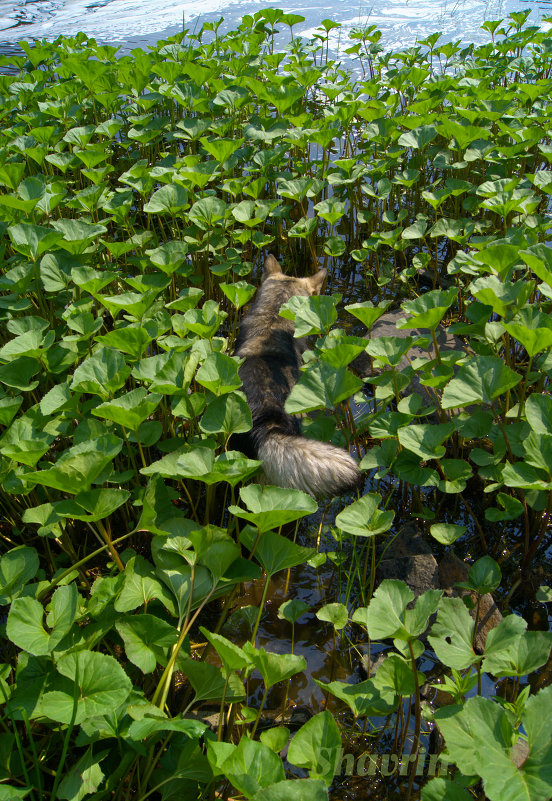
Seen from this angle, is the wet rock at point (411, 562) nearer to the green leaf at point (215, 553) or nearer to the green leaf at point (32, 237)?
the green leaf at point (215, 553)

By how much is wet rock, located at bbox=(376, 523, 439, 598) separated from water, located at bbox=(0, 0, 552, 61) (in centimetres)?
724

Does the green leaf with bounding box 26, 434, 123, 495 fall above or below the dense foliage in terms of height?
above

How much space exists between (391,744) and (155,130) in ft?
14.2

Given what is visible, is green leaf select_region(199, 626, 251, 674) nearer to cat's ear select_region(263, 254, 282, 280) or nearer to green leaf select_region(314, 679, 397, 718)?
green leaf select_region(314, 679, 397, 718)

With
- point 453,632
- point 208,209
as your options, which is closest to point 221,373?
point 453,632

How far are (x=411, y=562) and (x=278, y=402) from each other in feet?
3.03

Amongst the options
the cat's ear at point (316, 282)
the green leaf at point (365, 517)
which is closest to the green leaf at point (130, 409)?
the green leaf at point (365, 517)

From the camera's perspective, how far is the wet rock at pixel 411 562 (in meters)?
2.22

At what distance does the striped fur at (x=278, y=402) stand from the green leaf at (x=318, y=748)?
37.2 inches

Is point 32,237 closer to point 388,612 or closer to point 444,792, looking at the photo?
point 388,612

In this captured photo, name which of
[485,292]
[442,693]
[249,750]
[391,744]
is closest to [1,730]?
[249,750]

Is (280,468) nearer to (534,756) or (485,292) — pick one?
(485,292)

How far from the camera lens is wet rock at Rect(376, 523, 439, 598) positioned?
2219 mm

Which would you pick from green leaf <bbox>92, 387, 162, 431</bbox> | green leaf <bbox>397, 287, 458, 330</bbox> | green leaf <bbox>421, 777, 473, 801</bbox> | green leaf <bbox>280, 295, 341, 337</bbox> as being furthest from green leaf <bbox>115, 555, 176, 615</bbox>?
green leaf <bbox>397, 287, 458, 330</bbox>
